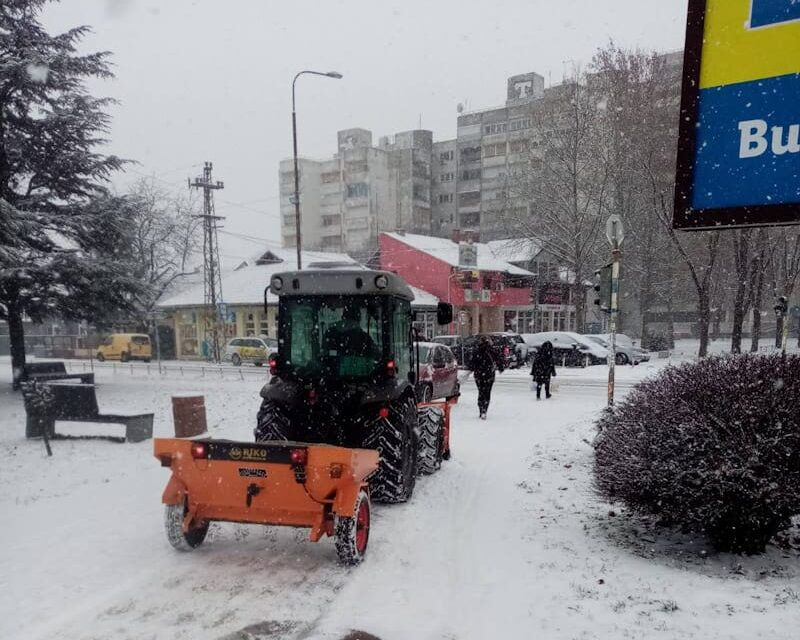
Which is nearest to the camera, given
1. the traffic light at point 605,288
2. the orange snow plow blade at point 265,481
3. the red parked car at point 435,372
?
the orange snow plow blade at point 265,481

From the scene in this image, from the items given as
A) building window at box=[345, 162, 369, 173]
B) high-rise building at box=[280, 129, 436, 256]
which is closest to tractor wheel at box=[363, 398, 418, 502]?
high-rise building at box=[280, 129, 436, 256]

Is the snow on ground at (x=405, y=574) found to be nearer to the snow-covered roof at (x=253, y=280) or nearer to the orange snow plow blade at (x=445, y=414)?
the orange snow plow blade at (x=445, y=414)

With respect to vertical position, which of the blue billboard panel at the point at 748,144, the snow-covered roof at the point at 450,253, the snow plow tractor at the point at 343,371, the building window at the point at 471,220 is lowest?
the snow plow tractor at the point at 343,371

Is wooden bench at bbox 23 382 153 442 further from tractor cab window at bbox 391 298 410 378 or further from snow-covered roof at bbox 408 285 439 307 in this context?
snow-covered roof at bbox 408 285 439 307

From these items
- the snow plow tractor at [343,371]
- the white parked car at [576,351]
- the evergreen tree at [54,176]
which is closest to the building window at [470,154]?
the white parked car at [576,351]

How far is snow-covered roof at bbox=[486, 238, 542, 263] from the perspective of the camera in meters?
36.8

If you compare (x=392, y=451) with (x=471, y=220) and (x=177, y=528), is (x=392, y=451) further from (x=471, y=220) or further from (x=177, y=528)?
(x=471, y=220)

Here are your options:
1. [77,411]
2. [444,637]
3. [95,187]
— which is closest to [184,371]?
[95,187]

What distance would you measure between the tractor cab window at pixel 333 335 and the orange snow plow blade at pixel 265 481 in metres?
1.51

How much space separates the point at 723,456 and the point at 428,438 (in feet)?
13.4

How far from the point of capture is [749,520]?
4.52 meters

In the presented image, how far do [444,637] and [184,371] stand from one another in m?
25.9

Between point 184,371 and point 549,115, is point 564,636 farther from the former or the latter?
point 549,115

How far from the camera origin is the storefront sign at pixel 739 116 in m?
3.61
